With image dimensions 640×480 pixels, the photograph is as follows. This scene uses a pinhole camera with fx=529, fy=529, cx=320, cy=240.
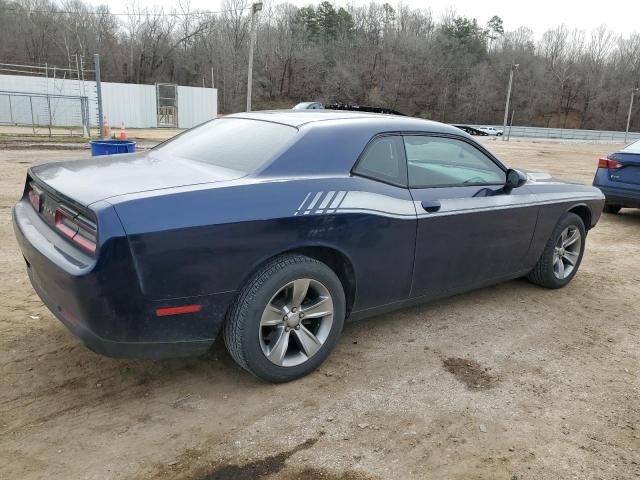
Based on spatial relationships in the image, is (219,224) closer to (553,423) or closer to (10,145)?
(553,423)

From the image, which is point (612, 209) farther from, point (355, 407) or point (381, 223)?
point (355, 407)

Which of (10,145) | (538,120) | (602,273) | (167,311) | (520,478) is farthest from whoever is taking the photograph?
(538,120)

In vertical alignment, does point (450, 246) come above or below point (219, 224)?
below

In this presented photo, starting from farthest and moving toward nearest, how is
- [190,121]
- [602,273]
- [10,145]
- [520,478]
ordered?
[190,121] → [10,145] → [602,273] → [520,478]

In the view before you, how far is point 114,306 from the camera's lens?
2.47 meters

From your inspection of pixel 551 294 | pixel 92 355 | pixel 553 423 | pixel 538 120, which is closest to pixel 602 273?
pixel 551 294

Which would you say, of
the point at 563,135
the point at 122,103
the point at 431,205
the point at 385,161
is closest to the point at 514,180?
the point at 431,205

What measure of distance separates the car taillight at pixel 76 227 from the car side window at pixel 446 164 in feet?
6.61

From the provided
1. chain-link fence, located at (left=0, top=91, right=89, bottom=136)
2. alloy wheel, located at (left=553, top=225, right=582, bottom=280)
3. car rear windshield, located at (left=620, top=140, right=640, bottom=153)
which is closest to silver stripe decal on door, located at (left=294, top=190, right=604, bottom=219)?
alloy wheel, located at (left=553, top=225, right=582, bottom=280)

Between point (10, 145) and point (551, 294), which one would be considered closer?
point (551, 294)

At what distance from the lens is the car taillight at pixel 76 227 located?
251 centimetres

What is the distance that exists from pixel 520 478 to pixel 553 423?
57 centimetres

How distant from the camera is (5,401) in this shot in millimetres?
2838

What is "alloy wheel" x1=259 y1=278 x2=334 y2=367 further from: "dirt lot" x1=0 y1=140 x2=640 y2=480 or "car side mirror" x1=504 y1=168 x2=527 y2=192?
"car side mirror" x1=504 y1=168 x2=527 y2=192
